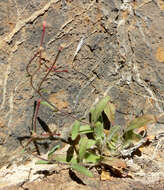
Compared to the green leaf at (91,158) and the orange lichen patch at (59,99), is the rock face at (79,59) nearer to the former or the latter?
the orange lichen patch at (59,99)

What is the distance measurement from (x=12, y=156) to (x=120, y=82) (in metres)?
0.95

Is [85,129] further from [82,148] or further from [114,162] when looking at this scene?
[114,162]

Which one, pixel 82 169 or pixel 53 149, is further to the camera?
pixel 53 149

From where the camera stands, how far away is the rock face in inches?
75.7

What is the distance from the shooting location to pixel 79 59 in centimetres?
213

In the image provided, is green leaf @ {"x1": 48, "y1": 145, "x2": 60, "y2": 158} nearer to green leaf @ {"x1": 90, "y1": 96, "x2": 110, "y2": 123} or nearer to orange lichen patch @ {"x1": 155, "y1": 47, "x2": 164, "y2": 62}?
green leaf @ {"x1": 90, "y1": 96, "x2": 110, "y2": 123}

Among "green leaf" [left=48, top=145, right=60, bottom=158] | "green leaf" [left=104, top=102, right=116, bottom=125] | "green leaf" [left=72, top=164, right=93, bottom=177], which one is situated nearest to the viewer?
"green leaf" [left=72, top=164, right=93, bottom=177]

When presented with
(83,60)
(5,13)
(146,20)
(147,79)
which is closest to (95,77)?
(83,60)

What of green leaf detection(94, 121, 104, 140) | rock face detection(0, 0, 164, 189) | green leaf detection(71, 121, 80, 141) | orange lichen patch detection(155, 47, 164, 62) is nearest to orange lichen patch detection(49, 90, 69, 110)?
rock face detection(0, 0, 164, 189)

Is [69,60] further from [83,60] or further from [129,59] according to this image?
[129,59]

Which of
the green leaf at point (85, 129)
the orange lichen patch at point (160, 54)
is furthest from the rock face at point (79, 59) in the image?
the green leaf at point (85, 129)

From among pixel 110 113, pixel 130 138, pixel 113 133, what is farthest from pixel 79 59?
pixel 130 138

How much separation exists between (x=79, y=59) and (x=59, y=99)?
1.04 ft

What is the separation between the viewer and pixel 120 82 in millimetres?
2279
